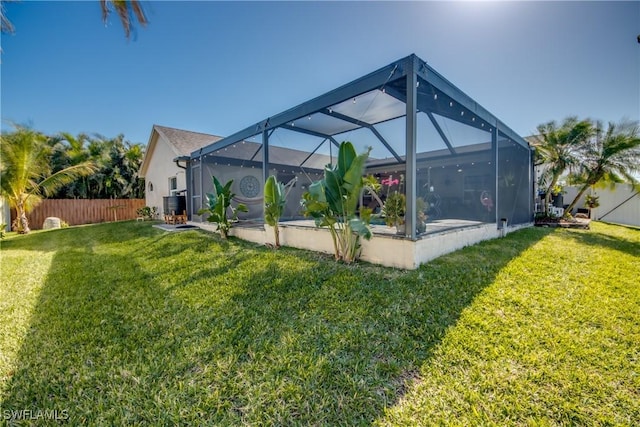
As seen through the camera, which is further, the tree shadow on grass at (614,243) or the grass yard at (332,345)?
the tree shadow on grass at (614,243)

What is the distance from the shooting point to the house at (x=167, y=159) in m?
11.8

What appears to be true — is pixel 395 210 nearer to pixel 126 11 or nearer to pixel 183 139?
pixel 126 11

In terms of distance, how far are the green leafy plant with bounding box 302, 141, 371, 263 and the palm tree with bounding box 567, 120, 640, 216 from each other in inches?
428

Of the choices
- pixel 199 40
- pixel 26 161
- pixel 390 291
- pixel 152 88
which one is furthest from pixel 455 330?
pixel 26 161


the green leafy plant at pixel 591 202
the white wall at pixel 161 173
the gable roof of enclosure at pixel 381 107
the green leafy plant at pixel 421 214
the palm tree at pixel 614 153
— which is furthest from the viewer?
the green leafy plant at pixel 591 202

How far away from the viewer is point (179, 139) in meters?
12.5

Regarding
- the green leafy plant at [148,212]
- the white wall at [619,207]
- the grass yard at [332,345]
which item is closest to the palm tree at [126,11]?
the grass yard at [332,345]

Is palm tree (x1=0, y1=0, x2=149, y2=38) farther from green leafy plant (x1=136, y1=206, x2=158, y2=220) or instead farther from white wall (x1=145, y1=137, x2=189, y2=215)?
green leafy plant (x1=136, y1=206, x2=158, y2=220)

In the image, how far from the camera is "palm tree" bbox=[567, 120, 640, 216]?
9.24 meters

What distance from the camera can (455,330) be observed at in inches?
105

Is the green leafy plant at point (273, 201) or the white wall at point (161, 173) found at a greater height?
the white wall at point (161, 173)

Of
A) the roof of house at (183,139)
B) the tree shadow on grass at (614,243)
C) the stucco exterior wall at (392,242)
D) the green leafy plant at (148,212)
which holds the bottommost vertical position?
the tree shadow on grass at (614,243)

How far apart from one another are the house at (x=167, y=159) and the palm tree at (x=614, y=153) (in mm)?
15566

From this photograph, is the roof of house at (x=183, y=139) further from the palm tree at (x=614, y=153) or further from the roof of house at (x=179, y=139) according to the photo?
the palm tree at (x=614, y=153)
